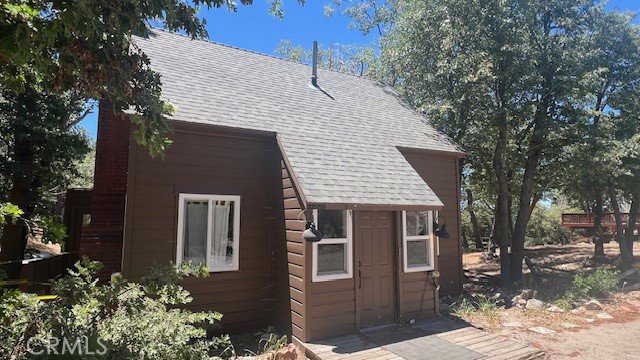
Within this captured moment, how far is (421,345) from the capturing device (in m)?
6.28

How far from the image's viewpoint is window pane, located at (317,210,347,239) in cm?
717

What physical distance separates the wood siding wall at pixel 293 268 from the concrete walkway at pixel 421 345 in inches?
23.9

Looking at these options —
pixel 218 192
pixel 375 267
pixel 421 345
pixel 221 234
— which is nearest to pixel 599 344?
pixel 421 345

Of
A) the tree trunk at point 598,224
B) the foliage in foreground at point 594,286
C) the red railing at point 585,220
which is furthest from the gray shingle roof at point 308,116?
the red railing at point 585,220

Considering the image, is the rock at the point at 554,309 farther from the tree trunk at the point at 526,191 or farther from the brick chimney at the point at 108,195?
the brick chimney at the point at 108,195

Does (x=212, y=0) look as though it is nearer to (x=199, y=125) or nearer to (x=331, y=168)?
(x=199, y=125)

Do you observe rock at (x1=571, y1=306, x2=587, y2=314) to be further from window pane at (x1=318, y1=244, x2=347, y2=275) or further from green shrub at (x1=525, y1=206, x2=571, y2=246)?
green shrub at (x1=525, y1=206, x2=571, y2=246)

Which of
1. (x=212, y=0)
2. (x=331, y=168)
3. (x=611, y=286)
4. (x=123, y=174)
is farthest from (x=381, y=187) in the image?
(x=611, y=286)

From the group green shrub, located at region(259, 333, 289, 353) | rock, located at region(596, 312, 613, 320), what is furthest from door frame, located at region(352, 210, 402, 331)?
rock, located at region(596, 312, 613, 320)

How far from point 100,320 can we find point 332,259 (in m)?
4.15

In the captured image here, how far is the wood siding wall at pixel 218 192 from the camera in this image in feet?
22.5

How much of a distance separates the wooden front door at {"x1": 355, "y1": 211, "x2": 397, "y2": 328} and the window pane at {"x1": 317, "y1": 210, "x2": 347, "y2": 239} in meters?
0.27

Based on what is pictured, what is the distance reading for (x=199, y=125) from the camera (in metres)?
7.30

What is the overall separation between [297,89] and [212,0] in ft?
21.7
